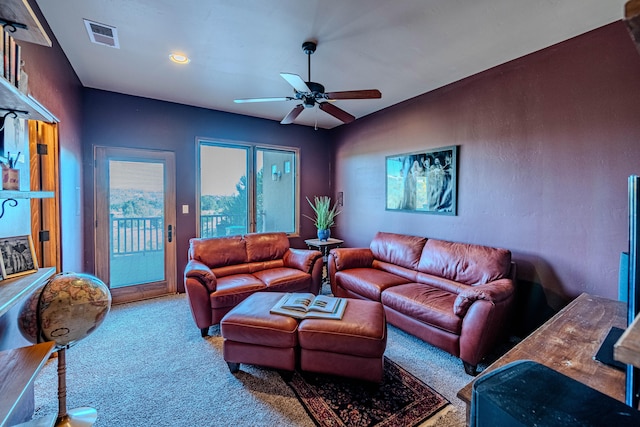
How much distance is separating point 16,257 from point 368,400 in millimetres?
2233

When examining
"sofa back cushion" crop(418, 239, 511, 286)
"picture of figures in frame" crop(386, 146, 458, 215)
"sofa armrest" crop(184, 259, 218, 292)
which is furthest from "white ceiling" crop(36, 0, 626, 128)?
"sofa armrest" crop(184, 259, 218, 292)

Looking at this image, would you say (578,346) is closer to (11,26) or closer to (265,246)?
(11,26)

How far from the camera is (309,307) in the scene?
2400 mm

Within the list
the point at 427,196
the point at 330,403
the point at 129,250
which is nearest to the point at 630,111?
the point at 427,196

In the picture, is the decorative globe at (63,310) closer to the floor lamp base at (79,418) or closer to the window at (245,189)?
the floor lamp base at (79,418)

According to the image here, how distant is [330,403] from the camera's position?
1951 mm

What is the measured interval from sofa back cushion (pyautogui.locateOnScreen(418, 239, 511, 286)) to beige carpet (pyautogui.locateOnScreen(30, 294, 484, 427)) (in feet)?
2.65

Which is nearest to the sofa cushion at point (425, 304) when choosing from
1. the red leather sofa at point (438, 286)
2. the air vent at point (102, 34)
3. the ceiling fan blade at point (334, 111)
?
the red leather sofa at point (438, 286)

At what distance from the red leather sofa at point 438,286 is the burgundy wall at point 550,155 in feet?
1.20

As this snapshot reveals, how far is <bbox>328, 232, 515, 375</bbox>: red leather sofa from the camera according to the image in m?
2.29

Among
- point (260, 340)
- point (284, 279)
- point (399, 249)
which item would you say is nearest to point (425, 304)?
point (399, 249)

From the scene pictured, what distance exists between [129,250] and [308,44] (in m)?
→ 3.60

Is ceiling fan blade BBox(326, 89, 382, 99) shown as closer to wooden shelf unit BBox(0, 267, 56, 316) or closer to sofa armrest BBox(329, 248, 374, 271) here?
sofa armrest BBox(329, 248, 374, 271)

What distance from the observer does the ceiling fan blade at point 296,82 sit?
232cm
